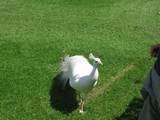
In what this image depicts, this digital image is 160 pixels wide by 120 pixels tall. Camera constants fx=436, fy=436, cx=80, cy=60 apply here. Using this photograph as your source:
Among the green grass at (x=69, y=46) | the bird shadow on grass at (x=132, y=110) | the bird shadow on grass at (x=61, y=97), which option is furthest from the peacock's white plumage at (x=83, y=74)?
the bird shadow on grass at (x=132, y=110)

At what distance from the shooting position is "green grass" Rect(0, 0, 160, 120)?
670 cm

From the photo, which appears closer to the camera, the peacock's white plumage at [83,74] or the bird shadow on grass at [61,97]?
the peacock's white plumage at [83,74]

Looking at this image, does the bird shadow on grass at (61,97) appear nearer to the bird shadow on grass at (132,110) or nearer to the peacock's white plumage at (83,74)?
the peacock's white plumage at (83,74)

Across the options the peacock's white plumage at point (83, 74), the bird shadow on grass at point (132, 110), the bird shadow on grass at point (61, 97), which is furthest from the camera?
the bird shadow on grass at point (61, 97)

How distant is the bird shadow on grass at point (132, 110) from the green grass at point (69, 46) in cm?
6

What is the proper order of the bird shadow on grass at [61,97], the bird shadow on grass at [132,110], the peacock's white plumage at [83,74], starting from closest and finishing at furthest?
the peacock's white plumage at [83,74] → the bird shadow on grass at [132,110] → the bird shadow on grass at [61,97]

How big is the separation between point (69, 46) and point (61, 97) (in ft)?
6.21

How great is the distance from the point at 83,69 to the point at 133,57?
2139mm

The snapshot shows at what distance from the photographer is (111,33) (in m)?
9.35

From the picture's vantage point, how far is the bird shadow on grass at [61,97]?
662 cm

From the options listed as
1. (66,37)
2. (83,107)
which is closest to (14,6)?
(66,37)

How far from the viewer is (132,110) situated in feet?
21.8

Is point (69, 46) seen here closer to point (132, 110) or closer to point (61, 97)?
point (61, 97)

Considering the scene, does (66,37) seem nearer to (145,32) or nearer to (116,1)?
(145,32)
